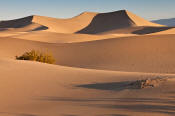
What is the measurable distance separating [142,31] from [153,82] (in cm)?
6599

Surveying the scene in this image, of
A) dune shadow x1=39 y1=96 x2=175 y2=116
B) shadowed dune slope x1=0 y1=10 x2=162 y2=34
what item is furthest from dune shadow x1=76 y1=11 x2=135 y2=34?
dune shadow x1=39 y1=96 x2=175 y2=116

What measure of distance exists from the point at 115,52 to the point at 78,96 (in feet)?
61.4

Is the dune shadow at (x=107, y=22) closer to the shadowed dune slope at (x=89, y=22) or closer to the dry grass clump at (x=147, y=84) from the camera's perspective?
the shadowed dune slope at (x=89, y=22)

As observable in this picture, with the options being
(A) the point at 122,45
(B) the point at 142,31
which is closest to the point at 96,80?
(A) the point at 122,45

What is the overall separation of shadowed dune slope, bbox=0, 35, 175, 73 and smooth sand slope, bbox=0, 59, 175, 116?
11.1m

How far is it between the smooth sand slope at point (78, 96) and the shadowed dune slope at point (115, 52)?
11111mm

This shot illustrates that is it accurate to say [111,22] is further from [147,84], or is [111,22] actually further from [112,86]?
[147,84]

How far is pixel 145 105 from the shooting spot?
5773mm

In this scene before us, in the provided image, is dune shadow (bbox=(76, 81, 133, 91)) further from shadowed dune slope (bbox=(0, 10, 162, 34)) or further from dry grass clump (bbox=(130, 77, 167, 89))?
shadowed dune slope (bbox=(0, 10, 162, 34))

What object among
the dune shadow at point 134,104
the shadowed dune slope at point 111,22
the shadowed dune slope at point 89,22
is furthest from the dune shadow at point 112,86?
the shadowed dune slope at point 89,22

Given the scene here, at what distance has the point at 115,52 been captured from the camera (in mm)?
25375

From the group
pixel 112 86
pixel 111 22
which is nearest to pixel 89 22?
pixel 111 22

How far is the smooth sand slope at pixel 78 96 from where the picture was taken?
568 centimetres

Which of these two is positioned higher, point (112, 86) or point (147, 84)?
point (147, 84)
